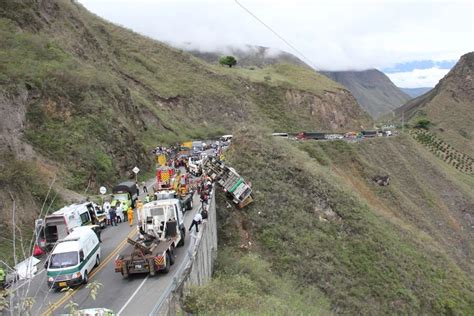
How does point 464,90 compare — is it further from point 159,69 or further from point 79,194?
point 79,194

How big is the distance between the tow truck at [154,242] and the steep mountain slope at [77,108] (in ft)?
11.9

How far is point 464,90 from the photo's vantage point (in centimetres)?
13850

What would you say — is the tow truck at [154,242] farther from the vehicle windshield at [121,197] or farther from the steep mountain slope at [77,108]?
the vehicle windshield at [121,197]

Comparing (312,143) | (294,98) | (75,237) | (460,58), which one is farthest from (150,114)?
(460,58)

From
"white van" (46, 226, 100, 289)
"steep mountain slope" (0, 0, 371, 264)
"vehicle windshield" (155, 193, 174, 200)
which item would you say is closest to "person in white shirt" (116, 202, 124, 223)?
"steep mountain slope" (0, 0, 371, 264)

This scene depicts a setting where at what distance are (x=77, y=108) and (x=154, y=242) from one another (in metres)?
18.7

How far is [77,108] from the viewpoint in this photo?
32062 millimetres

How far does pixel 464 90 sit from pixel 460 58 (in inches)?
679

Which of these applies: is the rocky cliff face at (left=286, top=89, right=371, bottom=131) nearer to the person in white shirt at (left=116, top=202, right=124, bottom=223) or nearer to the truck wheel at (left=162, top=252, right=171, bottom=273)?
the person in white shirt at (left=116, top=202, right=124, bottom=223)

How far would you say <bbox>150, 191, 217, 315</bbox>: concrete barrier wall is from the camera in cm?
1127

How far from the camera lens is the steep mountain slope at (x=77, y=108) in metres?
25.1

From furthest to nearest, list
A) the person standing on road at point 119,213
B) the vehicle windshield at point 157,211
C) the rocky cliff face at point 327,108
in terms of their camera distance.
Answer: the rocky cliff face at point 327,108 < the person standing on road at point 119,213 < the vehicle windshield at point 157,211

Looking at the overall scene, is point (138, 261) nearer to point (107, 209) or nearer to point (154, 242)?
point (154, 242)

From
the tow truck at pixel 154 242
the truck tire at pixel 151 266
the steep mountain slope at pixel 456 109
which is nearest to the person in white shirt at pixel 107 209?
the tow truck at pixel 154 242
